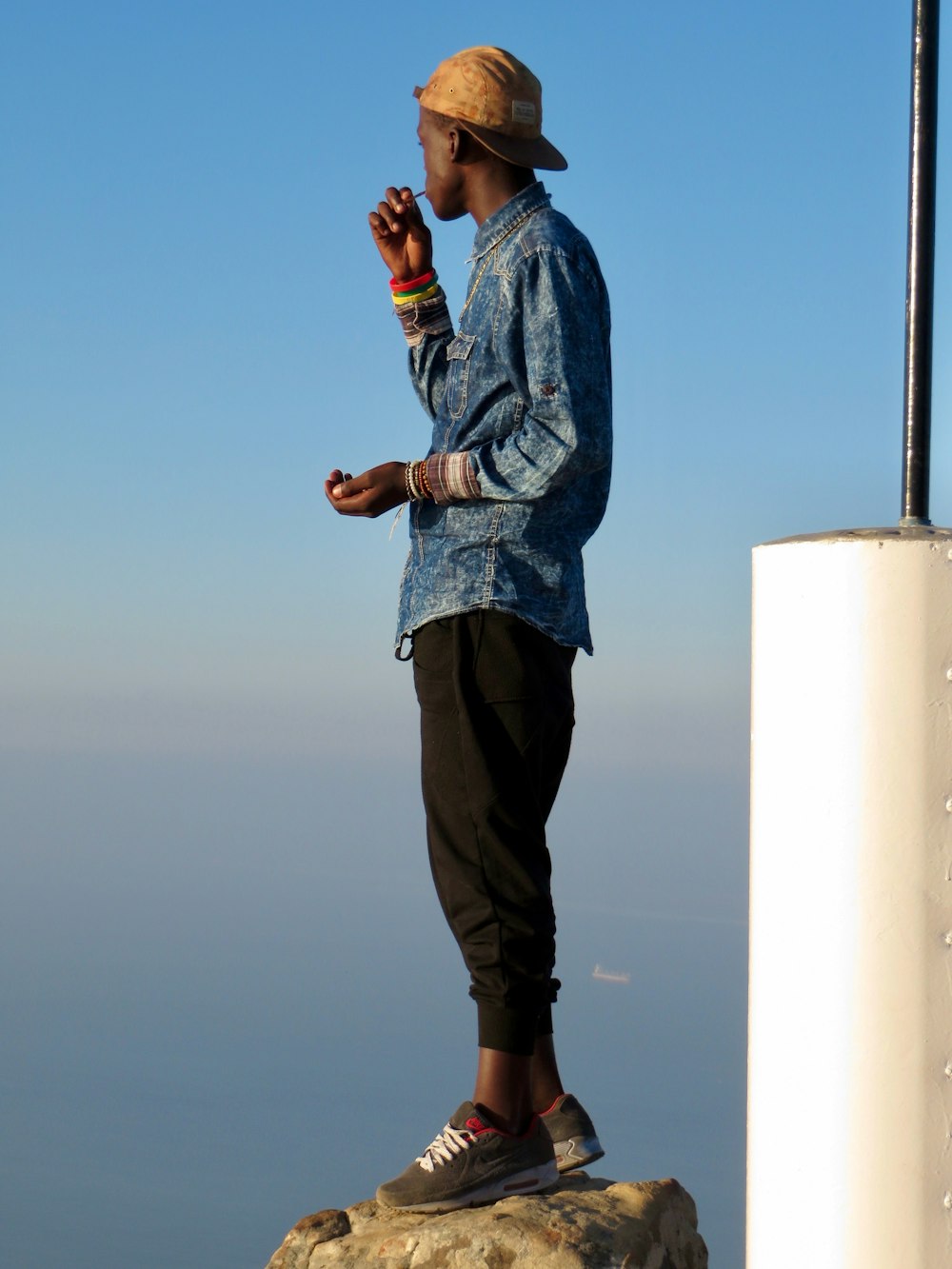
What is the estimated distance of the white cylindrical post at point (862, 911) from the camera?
8.30 feet

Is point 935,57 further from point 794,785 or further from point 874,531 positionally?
point 794,785

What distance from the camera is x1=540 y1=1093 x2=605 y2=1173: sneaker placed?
3922 mm

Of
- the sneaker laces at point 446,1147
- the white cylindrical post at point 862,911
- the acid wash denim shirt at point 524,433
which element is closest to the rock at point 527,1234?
the sneaker laces at point 446,1147

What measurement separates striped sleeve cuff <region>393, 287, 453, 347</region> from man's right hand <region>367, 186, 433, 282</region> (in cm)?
Result: 9

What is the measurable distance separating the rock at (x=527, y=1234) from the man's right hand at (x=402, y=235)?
95.2 inches

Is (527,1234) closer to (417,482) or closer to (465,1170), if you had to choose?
(465,1170)

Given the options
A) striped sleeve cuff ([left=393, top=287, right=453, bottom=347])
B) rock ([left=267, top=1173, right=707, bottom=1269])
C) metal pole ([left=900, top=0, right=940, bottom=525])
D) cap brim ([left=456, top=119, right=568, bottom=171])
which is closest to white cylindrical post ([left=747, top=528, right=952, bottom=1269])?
metal pole ([left=900, top=0, right=940, bottom=525])

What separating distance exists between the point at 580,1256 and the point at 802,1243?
974mm

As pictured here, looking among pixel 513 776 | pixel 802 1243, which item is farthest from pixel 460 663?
pixel 802 1243

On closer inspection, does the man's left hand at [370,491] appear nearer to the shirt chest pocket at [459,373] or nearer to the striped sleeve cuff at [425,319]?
the shirt chest pocket at [459,373]

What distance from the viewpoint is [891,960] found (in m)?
2.54

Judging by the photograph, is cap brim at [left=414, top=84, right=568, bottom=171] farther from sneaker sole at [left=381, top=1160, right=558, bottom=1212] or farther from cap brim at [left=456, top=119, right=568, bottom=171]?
sneaker sole at [left=381, top=1160, right=558, bottom=1212]

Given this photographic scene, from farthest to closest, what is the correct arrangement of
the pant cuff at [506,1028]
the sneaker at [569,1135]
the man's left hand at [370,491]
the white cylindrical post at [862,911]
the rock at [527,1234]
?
the sneaker at [569,1135], the man's left hand at [370,491], the pant cuff at [506,1028], the rock at [527,1234], the white cylindrical post at [862,911]

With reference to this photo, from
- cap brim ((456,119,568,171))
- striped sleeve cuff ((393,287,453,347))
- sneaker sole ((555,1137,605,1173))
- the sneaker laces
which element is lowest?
sneaker sole ((555,1137,605,1173))
